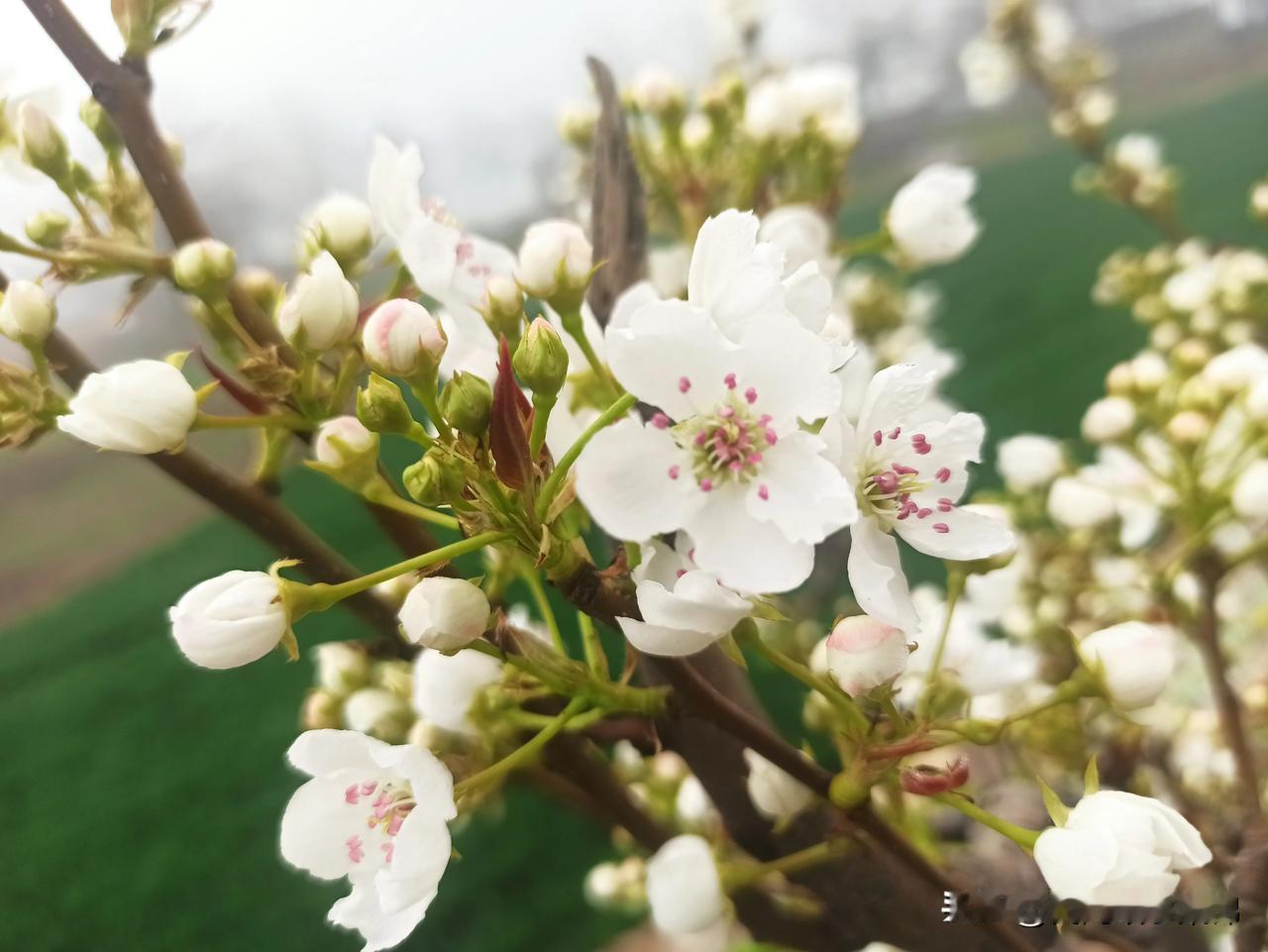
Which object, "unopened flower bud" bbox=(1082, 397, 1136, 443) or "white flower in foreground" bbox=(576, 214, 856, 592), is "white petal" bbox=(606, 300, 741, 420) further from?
"unopened flower bud" bbox=(1082, 397, 1136, 443)


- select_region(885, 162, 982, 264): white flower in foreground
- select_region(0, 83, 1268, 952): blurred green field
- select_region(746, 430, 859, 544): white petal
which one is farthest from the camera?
select_region(0, 83, 1268, 952): blurred green field

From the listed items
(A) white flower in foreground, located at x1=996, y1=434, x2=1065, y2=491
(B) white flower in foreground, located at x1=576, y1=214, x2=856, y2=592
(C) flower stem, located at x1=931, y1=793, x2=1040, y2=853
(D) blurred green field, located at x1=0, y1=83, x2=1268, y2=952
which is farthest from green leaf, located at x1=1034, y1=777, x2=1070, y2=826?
(D) blurred green field, located at x1=0, y1=83, x2=1268, y2=952

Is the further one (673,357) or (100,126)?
(100,126)

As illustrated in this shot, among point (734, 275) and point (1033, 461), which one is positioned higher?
A: point (734, 275)

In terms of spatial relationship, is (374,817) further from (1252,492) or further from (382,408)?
(1252,492)

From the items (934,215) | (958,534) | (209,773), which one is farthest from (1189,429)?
(209,773)

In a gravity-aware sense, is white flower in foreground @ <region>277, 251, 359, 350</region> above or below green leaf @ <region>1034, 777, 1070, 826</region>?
above

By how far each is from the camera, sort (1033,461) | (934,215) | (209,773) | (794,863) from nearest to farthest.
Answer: (794,863) → (934,215) → (1033,461) → (209,773)

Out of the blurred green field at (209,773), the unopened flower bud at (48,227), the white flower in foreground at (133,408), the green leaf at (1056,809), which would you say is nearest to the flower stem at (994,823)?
the green leaf at (1056,809)
